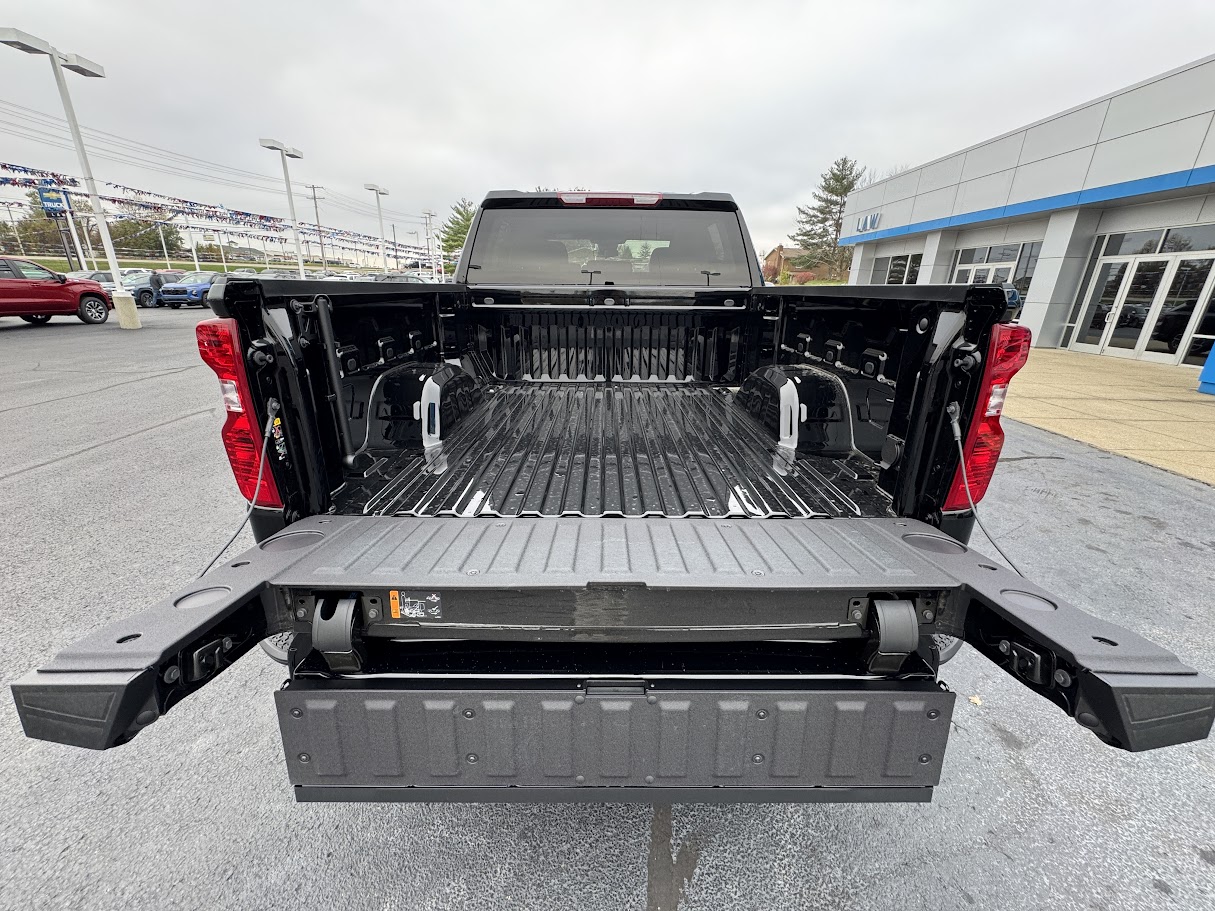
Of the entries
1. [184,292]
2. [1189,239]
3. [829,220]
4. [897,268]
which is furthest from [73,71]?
[829,220]

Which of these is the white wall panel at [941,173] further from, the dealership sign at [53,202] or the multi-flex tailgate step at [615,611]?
the dealership sign at [53,202]

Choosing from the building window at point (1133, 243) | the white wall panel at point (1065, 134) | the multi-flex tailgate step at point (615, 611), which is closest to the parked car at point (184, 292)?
the multi-flex tailgate step at point (615, 611)

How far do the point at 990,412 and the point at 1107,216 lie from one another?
1811 cm

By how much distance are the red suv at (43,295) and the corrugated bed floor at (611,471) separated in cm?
2012

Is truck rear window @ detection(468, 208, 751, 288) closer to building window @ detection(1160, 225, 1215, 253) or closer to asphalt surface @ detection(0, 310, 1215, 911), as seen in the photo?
asphalt surface @ detection(0, 310, 1215, 911)

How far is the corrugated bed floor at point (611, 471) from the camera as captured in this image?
195cm

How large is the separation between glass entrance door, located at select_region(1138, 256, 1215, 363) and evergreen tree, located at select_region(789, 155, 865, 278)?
4480cm

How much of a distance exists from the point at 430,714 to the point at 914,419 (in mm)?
1707

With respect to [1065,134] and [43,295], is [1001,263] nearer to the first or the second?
[1065,134]

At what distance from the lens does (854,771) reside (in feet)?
4.71

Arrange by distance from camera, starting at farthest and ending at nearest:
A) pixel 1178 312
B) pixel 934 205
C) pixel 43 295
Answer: pixel 934 205 < pixel 43 295 < pixel 1178 312

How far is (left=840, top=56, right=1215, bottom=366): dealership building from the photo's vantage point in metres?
11.6

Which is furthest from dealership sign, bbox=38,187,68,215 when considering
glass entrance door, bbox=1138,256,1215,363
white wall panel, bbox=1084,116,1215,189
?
glass entrance door, bbox=1138,256,1215,363

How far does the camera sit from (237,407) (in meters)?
1.56
